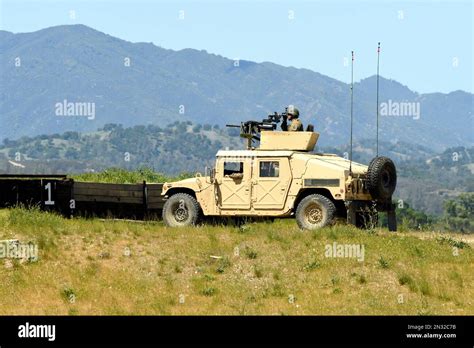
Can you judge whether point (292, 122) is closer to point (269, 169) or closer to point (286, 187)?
point (269, 169)

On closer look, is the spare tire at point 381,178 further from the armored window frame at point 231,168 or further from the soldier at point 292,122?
the armored window frame at point 231,168

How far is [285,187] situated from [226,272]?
15.8ft

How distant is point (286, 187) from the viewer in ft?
82.6

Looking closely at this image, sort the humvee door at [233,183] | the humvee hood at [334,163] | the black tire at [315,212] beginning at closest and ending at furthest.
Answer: the black tire at [315,212], the humvee hood at [334,163], the humvee door at [233,183]

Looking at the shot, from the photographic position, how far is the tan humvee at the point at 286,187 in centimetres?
2453

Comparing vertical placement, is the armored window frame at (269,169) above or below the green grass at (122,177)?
above

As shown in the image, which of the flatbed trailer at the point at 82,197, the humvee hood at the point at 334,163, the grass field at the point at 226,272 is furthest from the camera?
the flatbed trailer at the point at 82,197

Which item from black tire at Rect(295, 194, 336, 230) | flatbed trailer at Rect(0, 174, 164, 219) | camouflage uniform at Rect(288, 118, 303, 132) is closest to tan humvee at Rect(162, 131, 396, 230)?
black tire at Rect(295, 194, 336, 230)

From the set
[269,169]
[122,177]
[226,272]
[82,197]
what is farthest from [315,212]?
[122,177]

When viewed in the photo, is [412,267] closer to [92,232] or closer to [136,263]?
[136,263]

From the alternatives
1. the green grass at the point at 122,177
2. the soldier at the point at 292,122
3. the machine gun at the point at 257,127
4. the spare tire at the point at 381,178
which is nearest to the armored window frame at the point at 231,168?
the machine gun at the point at 257,127

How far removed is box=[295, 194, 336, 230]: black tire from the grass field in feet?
1.90
